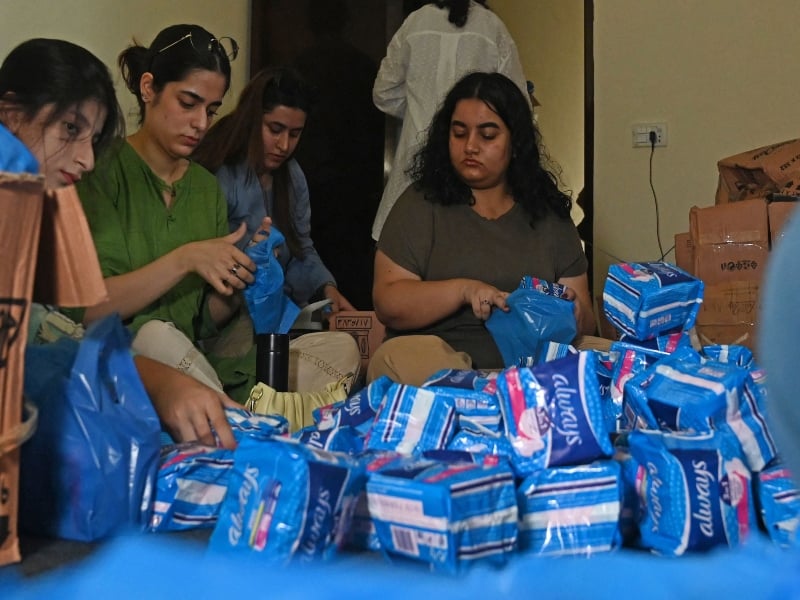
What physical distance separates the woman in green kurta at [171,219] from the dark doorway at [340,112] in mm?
1721

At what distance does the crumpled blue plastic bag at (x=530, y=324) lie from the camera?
1870mm

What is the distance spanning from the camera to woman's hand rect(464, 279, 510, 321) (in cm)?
193

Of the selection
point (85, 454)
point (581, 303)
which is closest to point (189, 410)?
point (85, 454)

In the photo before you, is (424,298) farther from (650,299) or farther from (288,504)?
(288,504)

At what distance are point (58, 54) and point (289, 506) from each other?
0.95 metres

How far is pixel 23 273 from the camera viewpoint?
0.93 metres

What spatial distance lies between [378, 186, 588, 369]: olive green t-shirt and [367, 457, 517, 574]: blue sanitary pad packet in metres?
1.06

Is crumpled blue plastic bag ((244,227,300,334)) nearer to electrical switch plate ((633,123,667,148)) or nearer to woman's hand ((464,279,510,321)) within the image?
woman's hand ((464,279,510,321))

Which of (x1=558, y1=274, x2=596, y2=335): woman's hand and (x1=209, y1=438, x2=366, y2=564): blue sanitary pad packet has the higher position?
(x1=558, y1=274, x2=596, y2=335): woman's hand

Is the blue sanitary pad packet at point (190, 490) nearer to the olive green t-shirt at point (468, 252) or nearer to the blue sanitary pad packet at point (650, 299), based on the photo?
the blue sanitary pad packet at point (650, 299)

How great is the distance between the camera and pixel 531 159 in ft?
7.45

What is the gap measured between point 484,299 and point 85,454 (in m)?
1.05

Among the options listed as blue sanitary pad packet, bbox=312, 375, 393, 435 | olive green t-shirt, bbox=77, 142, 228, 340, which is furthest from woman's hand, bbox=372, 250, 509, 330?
blue sanitary pad packet, bbox=312, 375, 393, 435

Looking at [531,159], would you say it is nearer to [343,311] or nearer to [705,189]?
[343,311]
